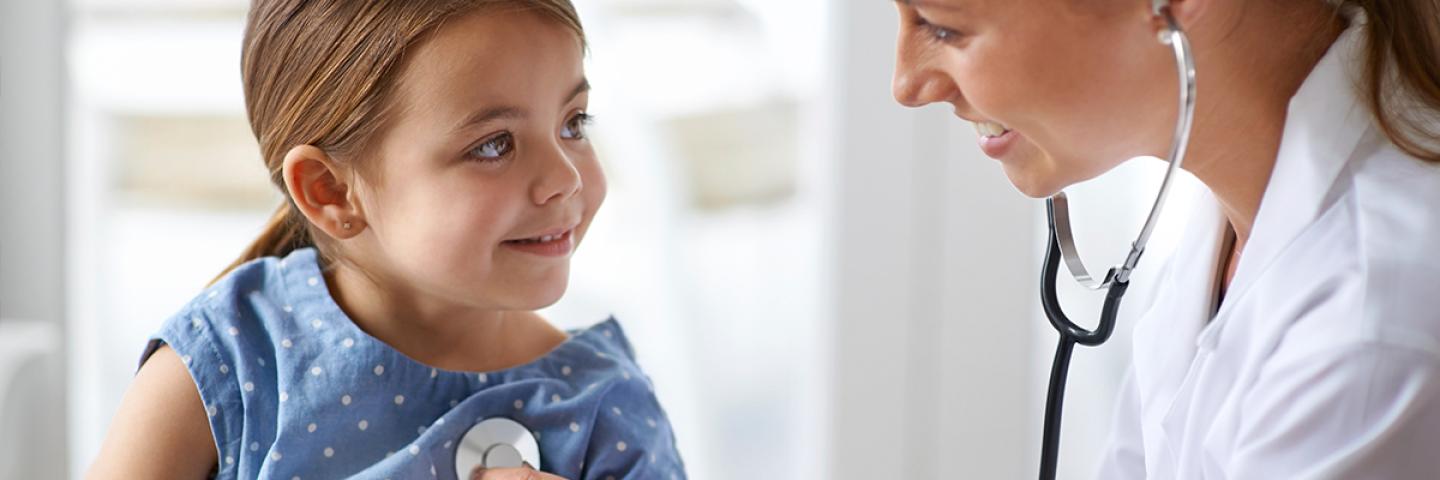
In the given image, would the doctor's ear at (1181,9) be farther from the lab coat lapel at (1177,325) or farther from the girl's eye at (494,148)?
the girl's eye at (494,148)

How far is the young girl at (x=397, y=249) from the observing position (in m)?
1.15

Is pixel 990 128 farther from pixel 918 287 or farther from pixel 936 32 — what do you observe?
pixel 918 287

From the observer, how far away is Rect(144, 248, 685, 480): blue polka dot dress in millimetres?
1160

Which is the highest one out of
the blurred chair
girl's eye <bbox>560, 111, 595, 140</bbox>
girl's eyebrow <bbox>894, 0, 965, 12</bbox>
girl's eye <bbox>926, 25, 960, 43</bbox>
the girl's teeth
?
girl's eyebrow <bbox>894, 0, 965, 12</bbox>

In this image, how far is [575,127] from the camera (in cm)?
124

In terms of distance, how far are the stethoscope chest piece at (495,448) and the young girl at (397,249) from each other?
0.02m

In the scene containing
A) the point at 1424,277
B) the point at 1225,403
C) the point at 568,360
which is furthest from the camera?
the point at 568,360

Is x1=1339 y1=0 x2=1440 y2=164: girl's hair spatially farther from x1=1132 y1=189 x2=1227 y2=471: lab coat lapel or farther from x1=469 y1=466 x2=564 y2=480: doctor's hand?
x1=469 y1=466 x2=564 y2=480: doctor's hand

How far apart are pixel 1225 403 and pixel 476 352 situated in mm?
648

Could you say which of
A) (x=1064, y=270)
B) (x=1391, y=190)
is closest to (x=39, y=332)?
(x=1064, y=270)

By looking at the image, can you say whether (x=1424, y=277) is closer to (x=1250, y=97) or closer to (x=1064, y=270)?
(x=1250, y=97)

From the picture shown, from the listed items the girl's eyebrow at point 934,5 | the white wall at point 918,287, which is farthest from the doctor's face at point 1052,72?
the white wall at point 918,287

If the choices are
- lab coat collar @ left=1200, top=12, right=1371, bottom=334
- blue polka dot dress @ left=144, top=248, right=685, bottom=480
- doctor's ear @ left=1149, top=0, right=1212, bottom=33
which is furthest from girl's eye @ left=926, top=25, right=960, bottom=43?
blue polka dot dress @ left=144, top=248, right=685, bottom=480

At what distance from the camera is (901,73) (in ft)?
3.55
